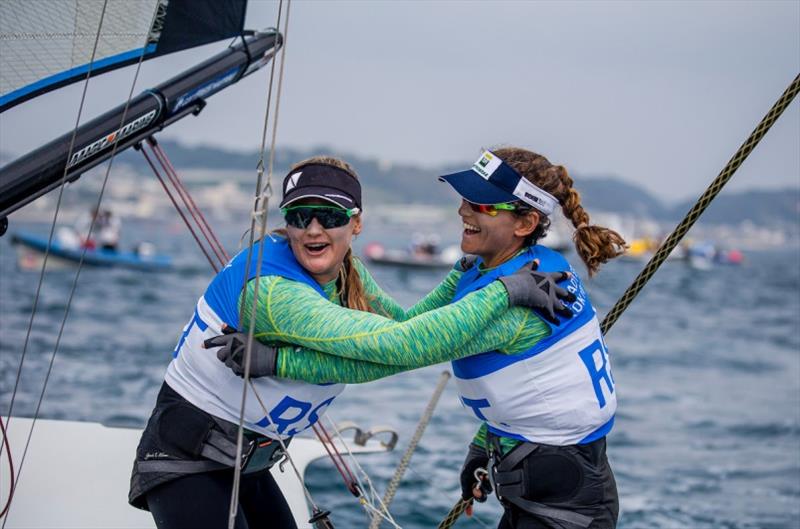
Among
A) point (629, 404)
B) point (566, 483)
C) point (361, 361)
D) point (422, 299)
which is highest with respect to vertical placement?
point (629, 404)

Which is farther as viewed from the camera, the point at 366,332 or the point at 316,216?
the point at 316,216

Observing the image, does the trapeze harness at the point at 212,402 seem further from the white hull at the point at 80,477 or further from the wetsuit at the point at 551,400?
the white hull at the point at 80,477

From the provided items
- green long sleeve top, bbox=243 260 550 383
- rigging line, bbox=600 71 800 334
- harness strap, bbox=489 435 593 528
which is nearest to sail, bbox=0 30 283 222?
green long sleeve top, bbox=243 260 550 383

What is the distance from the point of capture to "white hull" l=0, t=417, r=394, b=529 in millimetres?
3586

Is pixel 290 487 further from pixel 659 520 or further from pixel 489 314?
pixel 659 520

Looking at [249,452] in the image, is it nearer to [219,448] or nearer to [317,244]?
[219,448]

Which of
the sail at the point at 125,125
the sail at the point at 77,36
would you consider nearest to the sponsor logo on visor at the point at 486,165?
the sail at the point at 125,125

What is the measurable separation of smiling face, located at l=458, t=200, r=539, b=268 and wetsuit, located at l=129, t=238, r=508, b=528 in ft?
0.86

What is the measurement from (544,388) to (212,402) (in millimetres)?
808

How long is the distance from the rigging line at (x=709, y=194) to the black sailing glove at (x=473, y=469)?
0.10m

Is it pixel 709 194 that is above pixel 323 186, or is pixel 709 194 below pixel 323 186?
below

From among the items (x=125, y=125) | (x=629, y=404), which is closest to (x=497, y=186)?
(x=125, y=125)

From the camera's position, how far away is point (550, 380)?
232cm

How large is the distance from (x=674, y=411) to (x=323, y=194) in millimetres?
9246
